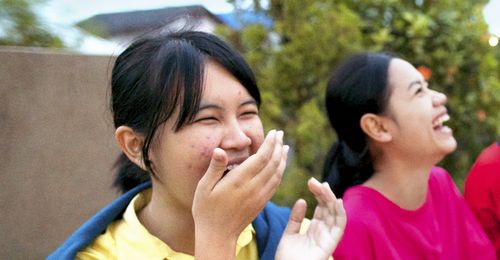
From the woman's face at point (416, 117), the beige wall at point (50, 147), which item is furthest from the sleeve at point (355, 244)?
the beige wall at point (50, 147)

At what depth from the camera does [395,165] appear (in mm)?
2379

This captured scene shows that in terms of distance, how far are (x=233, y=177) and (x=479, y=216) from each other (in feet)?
4.90

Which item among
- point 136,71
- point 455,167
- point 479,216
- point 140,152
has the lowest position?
point 455,167

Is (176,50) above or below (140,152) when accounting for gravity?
above

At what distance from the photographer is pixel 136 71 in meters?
1.62

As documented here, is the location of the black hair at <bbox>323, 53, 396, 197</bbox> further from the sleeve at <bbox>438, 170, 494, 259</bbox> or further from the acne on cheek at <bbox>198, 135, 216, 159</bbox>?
the acne on cheek at <bbox>198, 135, 216, 159</bbox>

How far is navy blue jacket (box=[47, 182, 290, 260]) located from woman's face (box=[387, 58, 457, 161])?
0.67 metres

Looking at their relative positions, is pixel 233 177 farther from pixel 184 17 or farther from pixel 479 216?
pixel 479 216

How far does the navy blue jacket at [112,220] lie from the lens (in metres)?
1.66

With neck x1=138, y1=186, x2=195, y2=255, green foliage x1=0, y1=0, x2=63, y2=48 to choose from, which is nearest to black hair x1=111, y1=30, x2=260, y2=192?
neck x1=138, y1=186, x2=195, y2=255

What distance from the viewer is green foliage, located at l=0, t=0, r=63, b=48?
2738 millimetres

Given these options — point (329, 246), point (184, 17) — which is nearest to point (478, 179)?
point (329, 246)

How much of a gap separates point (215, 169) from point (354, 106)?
1.14m

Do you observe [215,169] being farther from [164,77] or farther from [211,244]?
[164,77]
